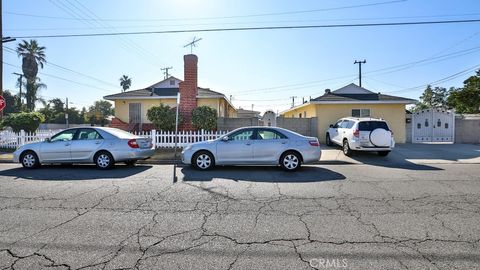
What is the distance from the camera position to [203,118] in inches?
601

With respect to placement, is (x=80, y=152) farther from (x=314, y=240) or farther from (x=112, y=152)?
(x=314, y=240)

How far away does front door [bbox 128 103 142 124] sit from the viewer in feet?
69.3

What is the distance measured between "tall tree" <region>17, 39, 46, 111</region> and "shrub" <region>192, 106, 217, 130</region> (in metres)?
43.6

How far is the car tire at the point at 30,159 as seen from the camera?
9.93 meters

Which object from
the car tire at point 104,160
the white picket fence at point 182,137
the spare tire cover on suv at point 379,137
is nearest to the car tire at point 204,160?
the car tire at point 104,160

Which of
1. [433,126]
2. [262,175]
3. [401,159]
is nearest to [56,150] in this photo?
[262,175]

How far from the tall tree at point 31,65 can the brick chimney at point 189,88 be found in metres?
43.0

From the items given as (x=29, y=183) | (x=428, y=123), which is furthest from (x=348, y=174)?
(x=428, y=123)

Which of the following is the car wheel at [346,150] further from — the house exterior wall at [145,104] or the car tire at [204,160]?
the house exterior wall at [145,104]

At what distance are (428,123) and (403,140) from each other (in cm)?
250

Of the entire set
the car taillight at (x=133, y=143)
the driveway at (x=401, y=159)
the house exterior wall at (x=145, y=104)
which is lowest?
the driveway at (x=401, y=159)

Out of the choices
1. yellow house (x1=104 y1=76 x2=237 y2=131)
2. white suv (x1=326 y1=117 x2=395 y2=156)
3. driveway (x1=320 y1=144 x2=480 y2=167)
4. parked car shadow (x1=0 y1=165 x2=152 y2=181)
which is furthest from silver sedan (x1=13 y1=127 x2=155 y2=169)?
yellow house (x1=104 y1=76 x2=237 y2=131)

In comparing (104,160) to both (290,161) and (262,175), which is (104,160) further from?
(290,161)

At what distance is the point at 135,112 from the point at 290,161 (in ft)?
49.2
